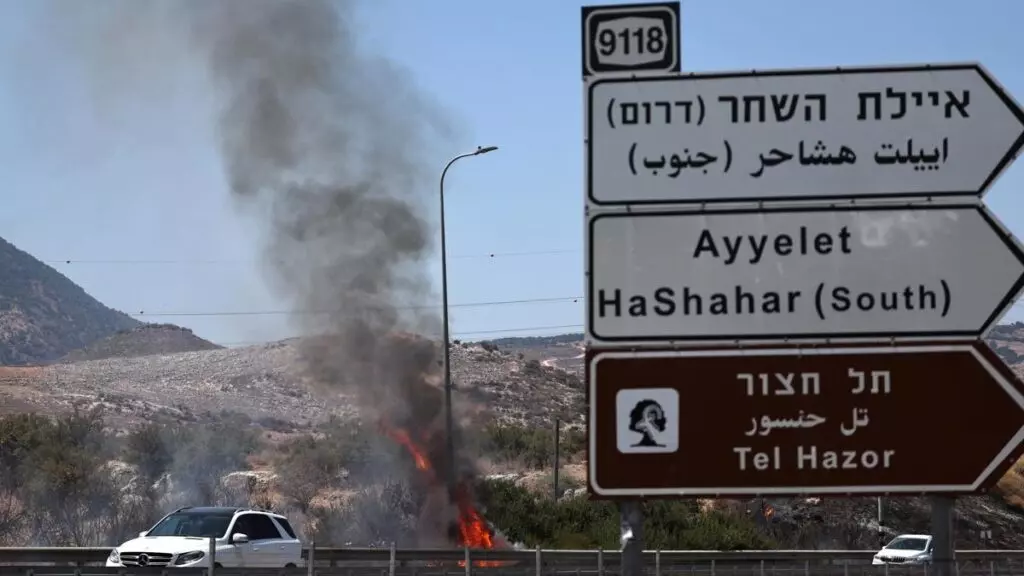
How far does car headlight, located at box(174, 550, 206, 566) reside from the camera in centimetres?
2262

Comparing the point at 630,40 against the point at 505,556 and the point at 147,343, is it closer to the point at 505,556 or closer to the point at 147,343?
the point at 505,556

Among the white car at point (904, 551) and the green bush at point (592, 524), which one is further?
the green bush at point (592, 524)

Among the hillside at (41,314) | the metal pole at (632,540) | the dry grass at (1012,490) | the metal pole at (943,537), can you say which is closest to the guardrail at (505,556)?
the metal pole at (943,537)

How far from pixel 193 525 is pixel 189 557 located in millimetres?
1052

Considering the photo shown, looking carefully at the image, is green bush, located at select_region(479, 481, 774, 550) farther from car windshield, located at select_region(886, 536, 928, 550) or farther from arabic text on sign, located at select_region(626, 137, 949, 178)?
arabic text on sign, located at select_region(626, 137, 949, 178)

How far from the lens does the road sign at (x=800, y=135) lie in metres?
5.94

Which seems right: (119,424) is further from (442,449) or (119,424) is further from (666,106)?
(666,106)

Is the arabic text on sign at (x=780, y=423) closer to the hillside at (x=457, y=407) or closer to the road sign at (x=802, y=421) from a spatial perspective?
the road sign at (x=802, y=421)

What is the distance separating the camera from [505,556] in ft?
101

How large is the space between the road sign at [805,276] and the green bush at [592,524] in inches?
1344

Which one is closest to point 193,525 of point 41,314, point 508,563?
point 508,563

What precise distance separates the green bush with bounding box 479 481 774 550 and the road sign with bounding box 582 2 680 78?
3422 centimetres

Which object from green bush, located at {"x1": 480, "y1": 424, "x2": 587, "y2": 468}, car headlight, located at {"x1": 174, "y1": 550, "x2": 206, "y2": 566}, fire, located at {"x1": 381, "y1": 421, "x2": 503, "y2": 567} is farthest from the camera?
green bush, located at {"x1": 480, "y1": 424, "x2": 587, "y2": 468}

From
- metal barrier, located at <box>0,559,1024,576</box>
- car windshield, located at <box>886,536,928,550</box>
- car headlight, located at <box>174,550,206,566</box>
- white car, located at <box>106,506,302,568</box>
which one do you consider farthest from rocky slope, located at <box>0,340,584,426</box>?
car headlight, located at <box>174,550,206,566</box>
